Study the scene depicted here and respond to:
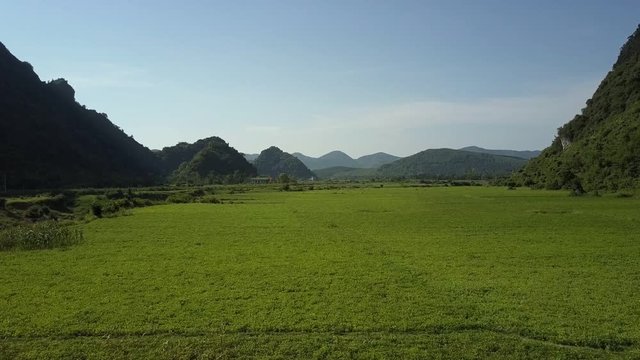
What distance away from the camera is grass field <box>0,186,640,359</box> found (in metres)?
11.8

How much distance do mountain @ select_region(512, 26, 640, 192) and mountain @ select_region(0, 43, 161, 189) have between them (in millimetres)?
95155

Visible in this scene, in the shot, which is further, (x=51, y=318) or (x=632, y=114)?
(x=632, y=114)

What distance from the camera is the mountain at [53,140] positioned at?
350ft

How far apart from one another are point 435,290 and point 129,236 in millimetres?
23068

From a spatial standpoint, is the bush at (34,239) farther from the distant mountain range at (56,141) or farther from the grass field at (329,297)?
the distant mountain range at (56,141)

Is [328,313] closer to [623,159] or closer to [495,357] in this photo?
[495,357]


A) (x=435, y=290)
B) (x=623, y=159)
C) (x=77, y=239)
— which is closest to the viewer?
(x=435, y=290)

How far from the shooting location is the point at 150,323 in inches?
529

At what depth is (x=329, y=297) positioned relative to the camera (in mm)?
16016

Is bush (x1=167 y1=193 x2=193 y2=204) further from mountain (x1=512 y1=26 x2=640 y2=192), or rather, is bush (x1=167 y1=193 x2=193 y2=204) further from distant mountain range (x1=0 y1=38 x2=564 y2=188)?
mountain (x1=512 y1=26 x2=640 y2=192)

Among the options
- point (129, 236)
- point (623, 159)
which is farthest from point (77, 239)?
point (623, 159)

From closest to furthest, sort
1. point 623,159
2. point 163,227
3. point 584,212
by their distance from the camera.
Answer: point 163,227 → point 584,212 → point 623,159

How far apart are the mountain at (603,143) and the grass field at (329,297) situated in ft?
157

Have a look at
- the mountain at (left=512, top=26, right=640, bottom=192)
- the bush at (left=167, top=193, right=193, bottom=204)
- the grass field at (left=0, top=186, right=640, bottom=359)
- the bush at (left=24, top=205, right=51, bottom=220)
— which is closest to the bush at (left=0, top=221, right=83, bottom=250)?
the grass field at (left=0, top=186, right=640, bottom=359)
